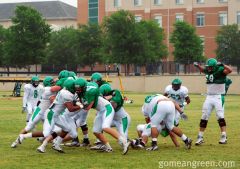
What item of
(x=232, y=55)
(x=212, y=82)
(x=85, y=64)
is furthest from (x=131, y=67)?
(x=212, y=82)

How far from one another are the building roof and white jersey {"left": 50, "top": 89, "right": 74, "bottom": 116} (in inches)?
4360

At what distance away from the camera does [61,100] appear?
14.7 meters

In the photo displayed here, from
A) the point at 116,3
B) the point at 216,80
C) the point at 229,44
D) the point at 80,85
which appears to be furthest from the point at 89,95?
the point at 116,3

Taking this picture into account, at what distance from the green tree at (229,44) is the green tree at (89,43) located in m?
15.0

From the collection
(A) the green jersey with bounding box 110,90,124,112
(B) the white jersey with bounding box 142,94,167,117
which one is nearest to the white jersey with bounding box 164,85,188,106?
(B) the white jersey with bounding box 142,94,167,117

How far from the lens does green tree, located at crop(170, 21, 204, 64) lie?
246ft

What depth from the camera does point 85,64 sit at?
267ft

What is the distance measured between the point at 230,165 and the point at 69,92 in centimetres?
413

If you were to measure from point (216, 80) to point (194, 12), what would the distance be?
74585 millimetres

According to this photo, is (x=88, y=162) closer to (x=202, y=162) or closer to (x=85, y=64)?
(x=202, y=162)

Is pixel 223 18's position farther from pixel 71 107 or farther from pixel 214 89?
pixel 71 107

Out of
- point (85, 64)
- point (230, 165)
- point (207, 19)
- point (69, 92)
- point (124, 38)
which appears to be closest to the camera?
point (230, 165)

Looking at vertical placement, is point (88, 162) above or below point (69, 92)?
below

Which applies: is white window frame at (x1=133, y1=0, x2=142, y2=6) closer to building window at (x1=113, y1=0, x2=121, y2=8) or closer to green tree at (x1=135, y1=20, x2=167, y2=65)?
building window at (x1=113, y1=0, x2=121, y2=8)
